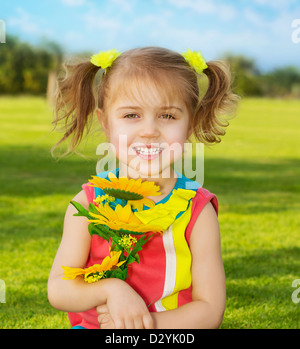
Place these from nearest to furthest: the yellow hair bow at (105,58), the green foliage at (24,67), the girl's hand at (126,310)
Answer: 1. the girl's hand at (126,310)
2. the yellow hair bow at (105,58)
3. the green foliage at (24,67)

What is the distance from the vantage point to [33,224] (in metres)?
5.80

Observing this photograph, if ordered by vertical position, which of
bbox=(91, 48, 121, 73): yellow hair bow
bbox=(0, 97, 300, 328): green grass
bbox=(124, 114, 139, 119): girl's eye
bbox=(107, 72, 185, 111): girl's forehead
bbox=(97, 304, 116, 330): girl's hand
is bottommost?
bbox=(0, 97, 300, 328): green grass

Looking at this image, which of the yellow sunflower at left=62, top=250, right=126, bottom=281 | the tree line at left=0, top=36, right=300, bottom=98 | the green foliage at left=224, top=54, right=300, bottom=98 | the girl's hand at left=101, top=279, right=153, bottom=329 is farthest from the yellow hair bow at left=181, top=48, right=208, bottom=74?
the green foliage at left=224, top=54, right=300, bottom=98

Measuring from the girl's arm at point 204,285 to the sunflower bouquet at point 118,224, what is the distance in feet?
0.62

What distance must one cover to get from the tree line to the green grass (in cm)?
4993

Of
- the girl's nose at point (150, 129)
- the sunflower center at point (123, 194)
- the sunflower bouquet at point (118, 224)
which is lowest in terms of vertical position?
the sunflower bouquet at point (118, 224)

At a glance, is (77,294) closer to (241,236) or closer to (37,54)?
(241,236)

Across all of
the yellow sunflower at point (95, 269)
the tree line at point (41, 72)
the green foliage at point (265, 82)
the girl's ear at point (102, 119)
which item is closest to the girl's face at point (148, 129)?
the girl's ear at point (102, 119)

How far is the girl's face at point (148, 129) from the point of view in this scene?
2133mm

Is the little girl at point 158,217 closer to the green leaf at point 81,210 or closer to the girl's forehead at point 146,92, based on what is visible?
the girl's forehead at point 146,92

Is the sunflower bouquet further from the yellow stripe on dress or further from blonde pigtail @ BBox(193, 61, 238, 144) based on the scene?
blonde pigtail @ BBox(193, 61, 238, 144)

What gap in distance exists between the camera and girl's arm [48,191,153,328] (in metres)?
1.96

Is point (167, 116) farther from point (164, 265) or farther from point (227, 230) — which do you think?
point (227, 230)

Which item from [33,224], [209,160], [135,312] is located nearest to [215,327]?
[135,312]
